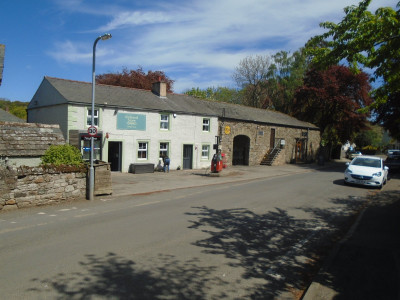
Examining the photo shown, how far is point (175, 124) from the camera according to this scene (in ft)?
77.2

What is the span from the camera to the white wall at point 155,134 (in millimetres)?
19484

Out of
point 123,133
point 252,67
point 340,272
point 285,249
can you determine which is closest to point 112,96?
point 123,133

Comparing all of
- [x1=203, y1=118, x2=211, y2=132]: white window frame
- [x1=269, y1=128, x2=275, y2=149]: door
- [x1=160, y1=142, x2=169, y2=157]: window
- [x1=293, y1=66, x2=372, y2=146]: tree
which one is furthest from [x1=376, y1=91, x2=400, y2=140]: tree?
[x1=160, y1=142, x2=169, y2=157]: window

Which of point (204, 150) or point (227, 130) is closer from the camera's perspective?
point (204, 150)

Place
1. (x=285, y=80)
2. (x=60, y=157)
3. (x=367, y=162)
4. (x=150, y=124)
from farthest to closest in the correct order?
(x=285, y=80) → (x=150, y=124) → (x=367, y=162) → (x=60, y=157)

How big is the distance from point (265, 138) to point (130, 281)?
28.0m

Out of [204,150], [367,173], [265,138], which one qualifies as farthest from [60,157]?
[265,138]

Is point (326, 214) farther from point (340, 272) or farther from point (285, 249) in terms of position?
point (340, 272)

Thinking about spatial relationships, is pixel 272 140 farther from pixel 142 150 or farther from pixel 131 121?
pixel 131 121

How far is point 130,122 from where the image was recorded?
20.8m

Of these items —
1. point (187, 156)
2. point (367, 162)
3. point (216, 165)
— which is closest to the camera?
point (367, 162)

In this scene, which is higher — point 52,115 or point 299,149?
point 52,115

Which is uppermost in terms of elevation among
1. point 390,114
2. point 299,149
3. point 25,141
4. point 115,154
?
point 390,114

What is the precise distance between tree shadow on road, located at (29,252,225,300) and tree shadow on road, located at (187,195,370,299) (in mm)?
785
